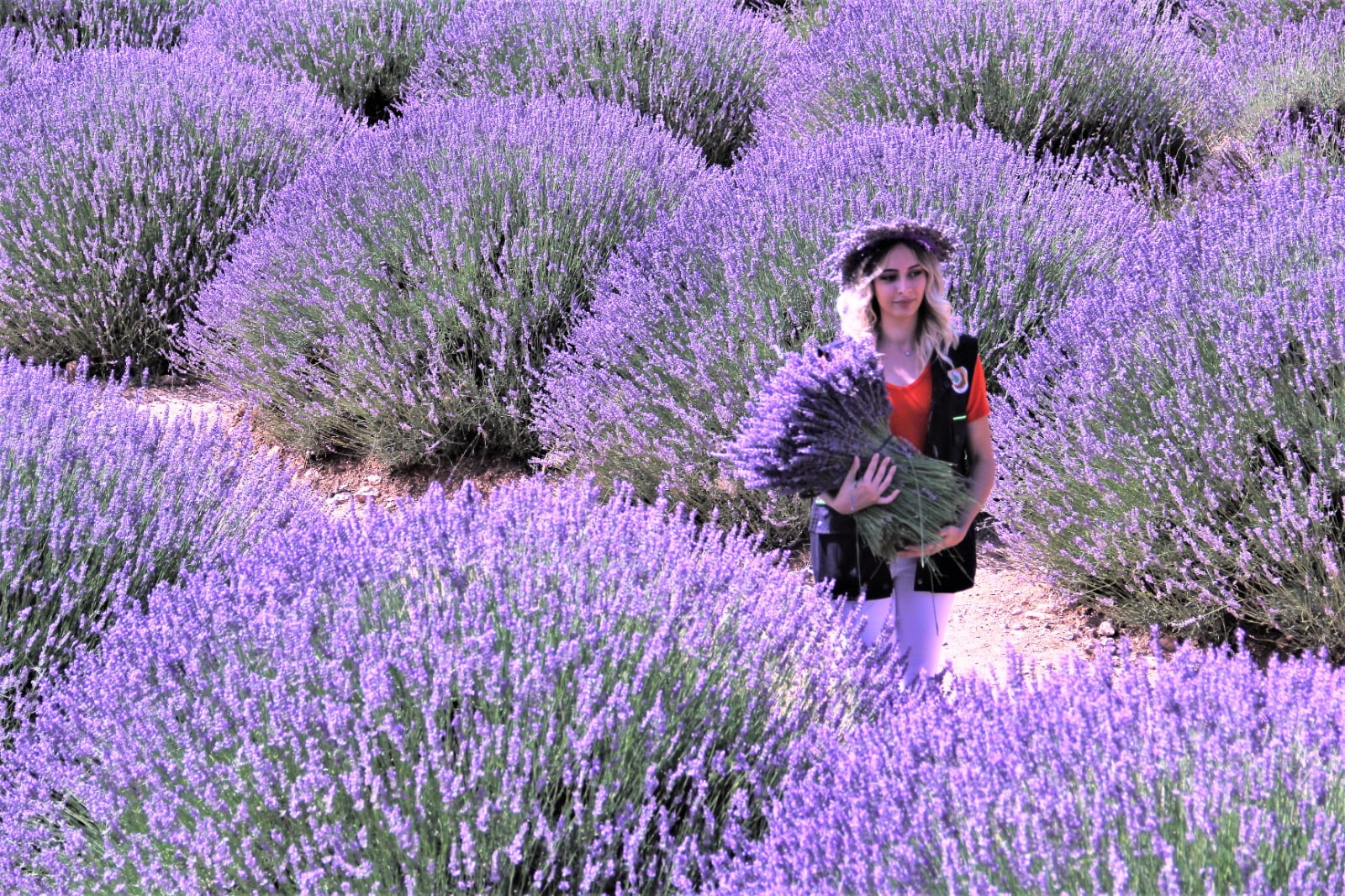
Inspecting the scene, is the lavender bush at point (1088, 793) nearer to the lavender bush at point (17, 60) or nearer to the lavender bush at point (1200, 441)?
the lavender bush at point (1200, 441)

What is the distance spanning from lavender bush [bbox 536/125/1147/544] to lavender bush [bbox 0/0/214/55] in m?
5.58

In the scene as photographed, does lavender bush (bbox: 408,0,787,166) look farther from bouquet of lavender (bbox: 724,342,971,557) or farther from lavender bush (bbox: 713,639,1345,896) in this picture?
lavender bush (bbox: 713,639,1345,896)

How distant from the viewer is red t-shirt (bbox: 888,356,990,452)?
264 centimetres

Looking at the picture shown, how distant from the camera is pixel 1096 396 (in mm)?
3523

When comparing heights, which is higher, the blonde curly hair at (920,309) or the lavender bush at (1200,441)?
the blonde curly hair at (920,309)

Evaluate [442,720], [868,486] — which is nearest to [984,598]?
[868,486]

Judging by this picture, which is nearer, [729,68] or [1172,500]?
[1172,500]

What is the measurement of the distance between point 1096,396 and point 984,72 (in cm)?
296

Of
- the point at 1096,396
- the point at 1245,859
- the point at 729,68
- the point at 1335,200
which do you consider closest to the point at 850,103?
the point at 729,68

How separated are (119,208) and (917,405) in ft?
13.4

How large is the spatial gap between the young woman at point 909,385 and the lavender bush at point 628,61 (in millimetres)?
4139

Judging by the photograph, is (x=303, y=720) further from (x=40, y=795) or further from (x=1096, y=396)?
(x=1096, y=396)

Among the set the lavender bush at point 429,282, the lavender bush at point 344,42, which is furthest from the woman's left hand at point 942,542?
the lavender bush at point 344,42

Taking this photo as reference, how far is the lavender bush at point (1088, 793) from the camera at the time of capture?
1.67 m
